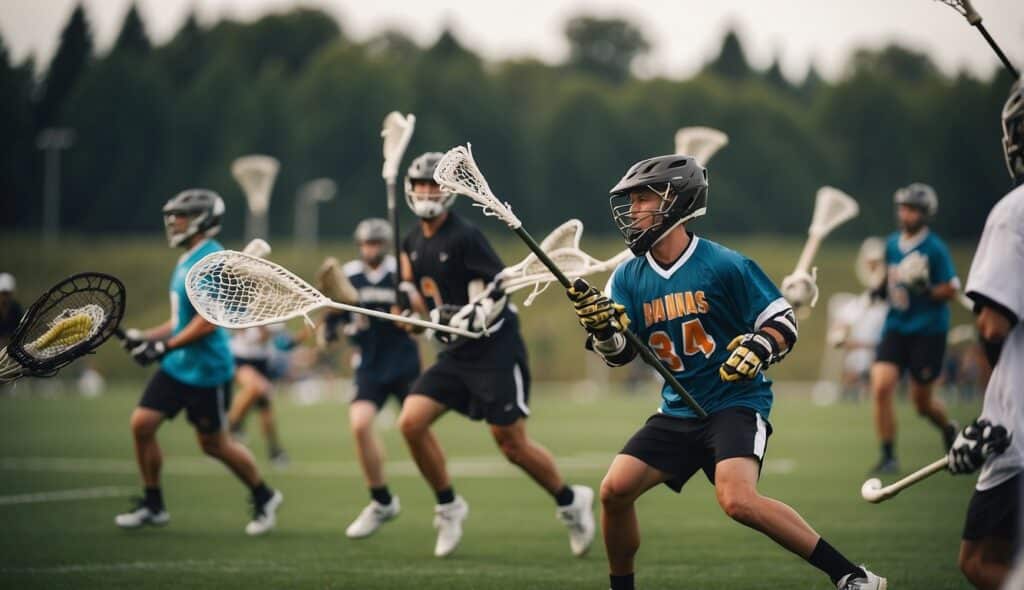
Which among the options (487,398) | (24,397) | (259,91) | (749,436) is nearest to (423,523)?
(487,398)

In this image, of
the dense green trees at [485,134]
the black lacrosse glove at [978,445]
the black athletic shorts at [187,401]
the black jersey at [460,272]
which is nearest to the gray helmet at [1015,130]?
the black lacrosse glove at [978,445]

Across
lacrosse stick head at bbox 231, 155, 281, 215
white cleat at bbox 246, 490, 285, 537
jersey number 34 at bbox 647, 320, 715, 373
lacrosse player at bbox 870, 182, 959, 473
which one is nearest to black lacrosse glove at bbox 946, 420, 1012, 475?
jersey number 34 at bbox 647, 320, 715, 373

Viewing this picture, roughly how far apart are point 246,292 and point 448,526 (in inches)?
109

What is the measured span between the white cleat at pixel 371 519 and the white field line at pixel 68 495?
11.3 feet

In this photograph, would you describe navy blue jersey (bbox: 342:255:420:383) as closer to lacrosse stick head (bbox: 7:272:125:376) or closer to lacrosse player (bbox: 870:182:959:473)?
lacrosse stick head (bbox: 7:272:125:376)

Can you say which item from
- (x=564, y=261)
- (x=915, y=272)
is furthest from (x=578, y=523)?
(x=915, y=272)

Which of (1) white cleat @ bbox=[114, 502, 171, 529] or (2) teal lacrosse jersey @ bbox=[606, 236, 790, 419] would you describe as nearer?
(2) teal lacrosse jersey @ bbox=[606, 236, 790, 419]

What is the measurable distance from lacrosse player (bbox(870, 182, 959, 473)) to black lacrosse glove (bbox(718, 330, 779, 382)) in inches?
262

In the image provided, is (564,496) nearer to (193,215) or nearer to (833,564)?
(833,564)

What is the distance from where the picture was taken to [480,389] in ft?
29.4

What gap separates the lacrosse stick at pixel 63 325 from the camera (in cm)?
681

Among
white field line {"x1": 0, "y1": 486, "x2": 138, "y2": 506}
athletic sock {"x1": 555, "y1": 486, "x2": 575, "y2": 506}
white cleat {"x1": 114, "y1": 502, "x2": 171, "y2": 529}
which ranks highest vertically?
athletic sock {"x1": 555, "y1": 486, "x2": 575, "y2": 506}

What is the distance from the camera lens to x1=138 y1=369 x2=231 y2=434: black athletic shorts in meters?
9.63

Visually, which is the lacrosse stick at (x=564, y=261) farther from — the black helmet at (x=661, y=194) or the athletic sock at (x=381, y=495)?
the athletic sock at (x=381, y=495)
